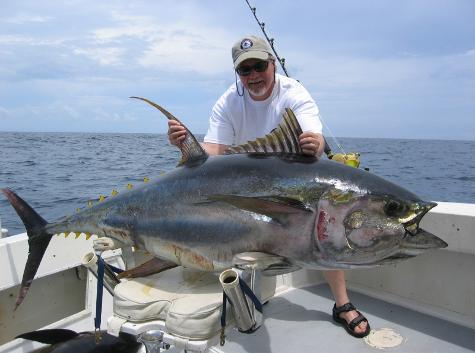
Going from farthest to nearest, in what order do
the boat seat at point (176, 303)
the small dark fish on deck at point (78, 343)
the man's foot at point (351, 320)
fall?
the man's foot at point (351, 320)
the small dark fish on deck at point (78, 343)
the boat seat at point (176, 303)

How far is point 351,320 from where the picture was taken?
2971mm

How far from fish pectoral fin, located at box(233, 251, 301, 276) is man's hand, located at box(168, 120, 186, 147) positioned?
0.86m

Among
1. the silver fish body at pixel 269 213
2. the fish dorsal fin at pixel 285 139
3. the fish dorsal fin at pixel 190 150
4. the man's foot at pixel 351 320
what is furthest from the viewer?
the man's foot at pixel 351 320

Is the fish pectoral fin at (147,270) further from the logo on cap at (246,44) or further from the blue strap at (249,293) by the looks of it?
the logo on cap at (246,44)

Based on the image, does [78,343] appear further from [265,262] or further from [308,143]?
[308,143]

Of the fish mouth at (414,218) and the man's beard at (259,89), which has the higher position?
the man's beard at (259,89)

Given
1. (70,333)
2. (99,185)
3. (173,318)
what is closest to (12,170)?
(99,185)

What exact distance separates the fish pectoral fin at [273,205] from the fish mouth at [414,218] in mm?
386

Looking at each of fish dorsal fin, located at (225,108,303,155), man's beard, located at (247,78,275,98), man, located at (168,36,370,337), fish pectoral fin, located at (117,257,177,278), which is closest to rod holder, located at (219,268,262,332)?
fish pectoral fin, located at (117,257,177,278)

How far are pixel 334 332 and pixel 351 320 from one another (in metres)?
0.15

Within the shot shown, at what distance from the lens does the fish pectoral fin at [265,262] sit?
71.6 inches

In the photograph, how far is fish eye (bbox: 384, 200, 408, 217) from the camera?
70.4 inches

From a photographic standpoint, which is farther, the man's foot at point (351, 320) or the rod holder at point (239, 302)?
the man's foot at point (351, 320)

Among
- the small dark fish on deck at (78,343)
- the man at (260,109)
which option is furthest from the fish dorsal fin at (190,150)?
the small dark fish on deck at (78,343)
